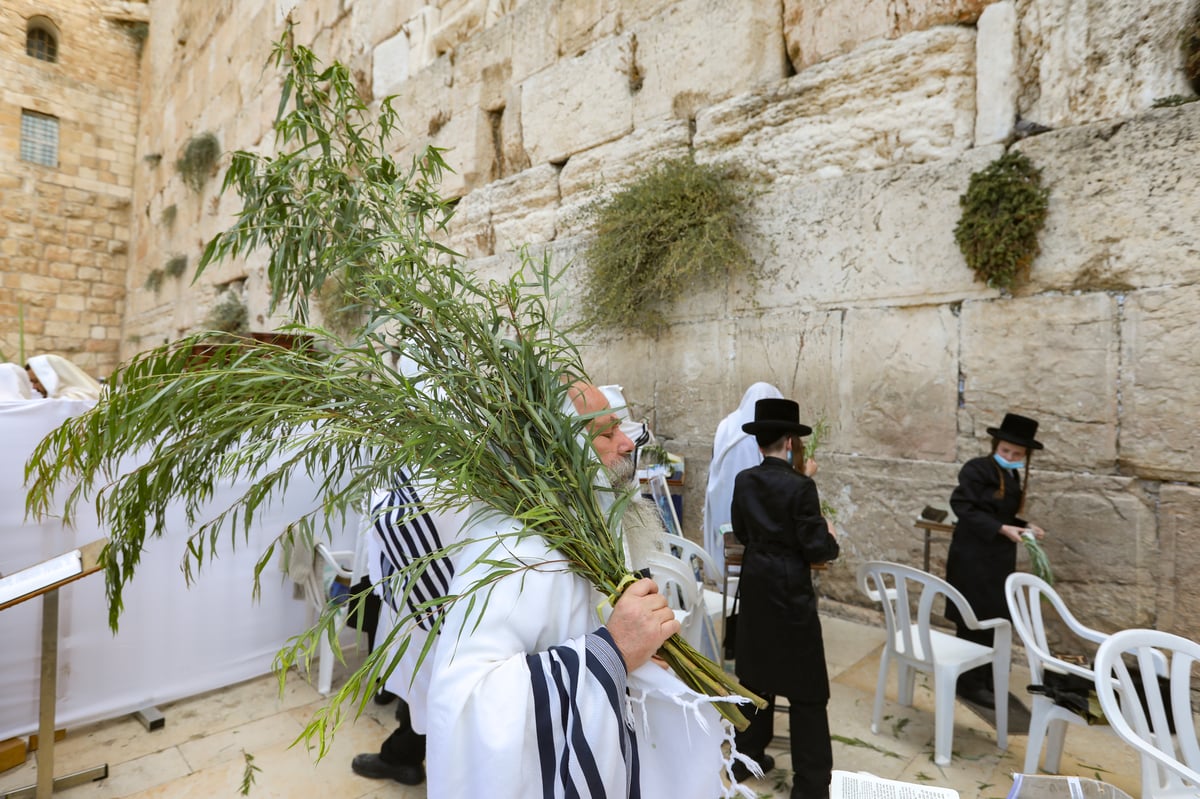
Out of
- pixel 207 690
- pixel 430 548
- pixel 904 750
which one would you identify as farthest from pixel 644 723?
pixel 207 690

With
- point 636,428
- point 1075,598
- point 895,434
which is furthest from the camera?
point 636,428

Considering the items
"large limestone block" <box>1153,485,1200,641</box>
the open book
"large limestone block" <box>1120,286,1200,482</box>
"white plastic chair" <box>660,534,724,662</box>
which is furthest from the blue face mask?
the open book

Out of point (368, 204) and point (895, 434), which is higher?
point (368, 204)

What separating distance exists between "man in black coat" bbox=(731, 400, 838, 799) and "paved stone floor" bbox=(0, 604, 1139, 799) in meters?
0.22

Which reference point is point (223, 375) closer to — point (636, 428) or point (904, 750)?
point (904, 750)

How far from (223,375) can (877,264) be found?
3809 mm

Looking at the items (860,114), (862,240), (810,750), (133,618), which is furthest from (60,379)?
(860,114)

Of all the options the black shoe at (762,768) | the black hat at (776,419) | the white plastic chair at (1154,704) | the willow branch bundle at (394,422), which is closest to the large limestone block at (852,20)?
the black hat at (776,419)

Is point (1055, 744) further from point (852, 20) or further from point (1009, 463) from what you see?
point (852, 20)

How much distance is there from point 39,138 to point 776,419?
54.3 feet

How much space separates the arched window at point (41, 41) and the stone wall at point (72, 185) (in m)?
0.12

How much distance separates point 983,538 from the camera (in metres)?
3.21

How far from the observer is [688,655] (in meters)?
1.45

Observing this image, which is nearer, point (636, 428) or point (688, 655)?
point (688, 655)
